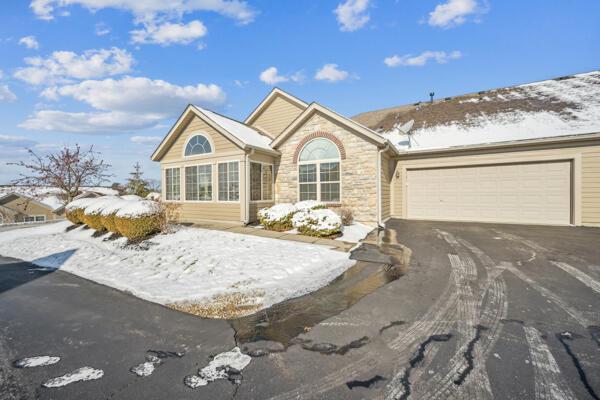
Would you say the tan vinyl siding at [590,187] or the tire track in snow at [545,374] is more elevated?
the tan vinyl siding at [590,187]

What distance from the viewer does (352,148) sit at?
434 inches

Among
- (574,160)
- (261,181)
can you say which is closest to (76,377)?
(261,181)

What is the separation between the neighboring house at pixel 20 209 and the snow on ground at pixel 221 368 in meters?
33.1

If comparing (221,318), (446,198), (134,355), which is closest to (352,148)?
(446,198)

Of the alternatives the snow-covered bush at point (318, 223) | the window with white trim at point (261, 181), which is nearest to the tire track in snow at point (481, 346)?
the snow-covered bush at point (318, 223)

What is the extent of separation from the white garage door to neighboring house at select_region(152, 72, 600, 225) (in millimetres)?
37

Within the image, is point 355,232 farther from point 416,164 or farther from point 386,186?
point 416,164

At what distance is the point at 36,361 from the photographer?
2.70 m

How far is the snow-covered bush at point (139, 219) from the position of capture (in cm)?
858

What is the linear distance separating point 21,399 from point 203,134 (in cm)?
1137

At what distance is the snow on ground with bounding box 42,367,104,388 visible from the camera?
7.70 ft

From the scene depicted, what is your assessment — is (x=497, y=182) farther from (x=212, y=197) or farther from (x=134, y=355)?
(x=134, y=355)

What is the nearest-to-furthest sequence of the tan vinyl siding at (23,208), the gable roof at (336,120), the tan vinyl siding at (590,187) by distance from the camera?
the tan vinyl siding at (590,187)
the gable roof at (336,120)
the tan vinyl siding at (23,208)

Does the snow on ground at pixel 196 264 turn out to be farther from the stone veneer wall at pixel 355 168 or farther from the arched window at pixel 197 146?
the arched window at pixel 197 146
